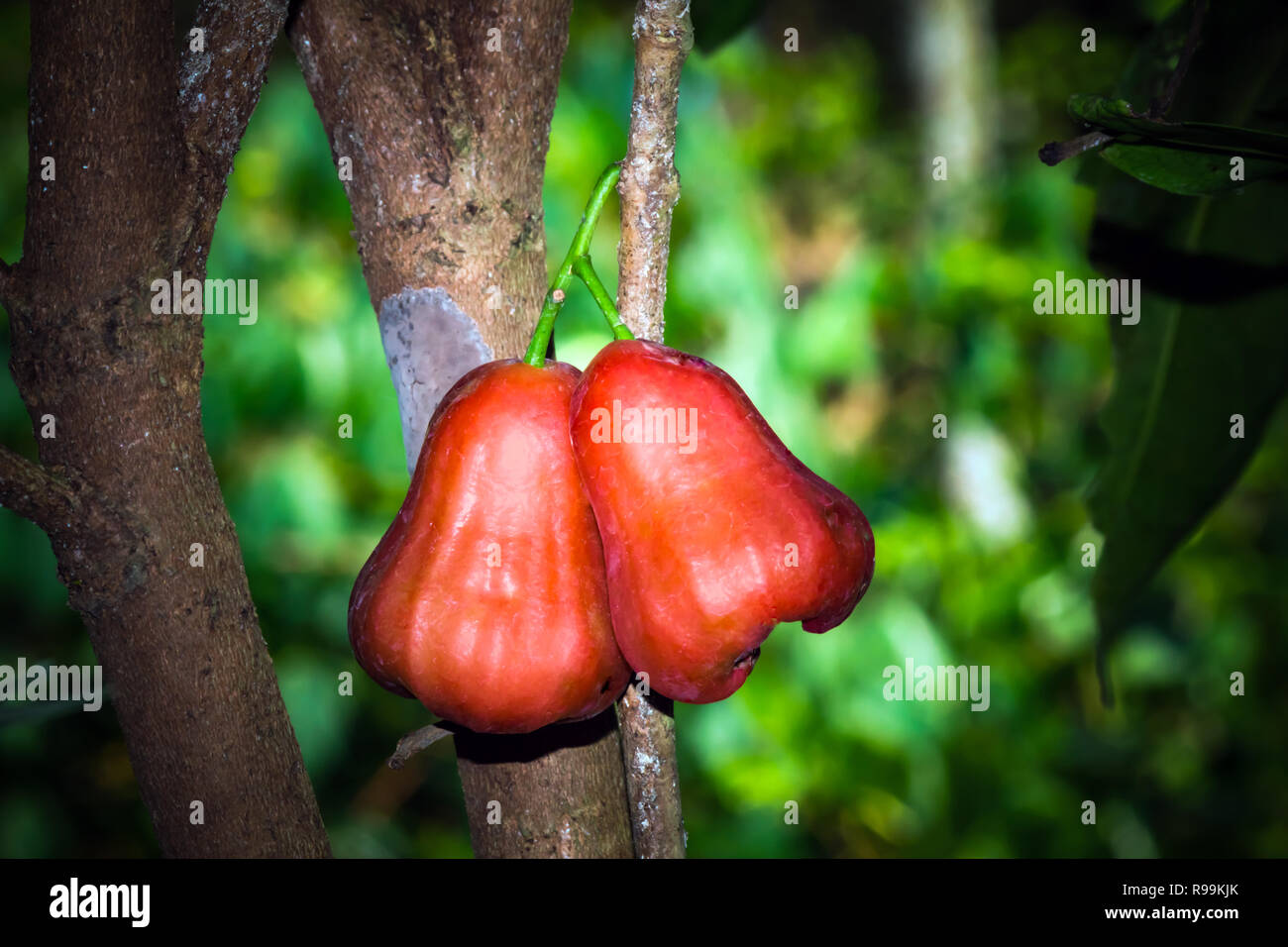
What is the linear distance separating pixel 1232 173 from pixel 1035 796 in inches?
35.2

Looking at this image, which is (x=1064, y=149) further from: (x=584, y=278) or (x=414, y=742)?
(x=414, y=742)

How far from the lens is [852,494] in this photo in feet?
4.25

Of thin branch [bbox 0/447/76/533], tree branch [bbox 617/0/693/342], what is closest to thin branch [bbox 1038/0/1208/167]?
tree branch [bbox 617/0/693/342]

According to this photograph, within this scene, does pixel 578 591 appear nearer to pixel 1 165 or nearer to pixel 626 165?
pixel 626 165

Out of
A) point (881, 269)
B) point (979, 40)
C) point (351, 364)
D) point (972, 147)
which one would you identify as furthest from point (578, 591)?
point (979, 40)

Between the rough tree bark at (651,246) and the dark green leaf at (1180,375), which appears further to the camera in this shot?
the dark green leaf at (1180,375)

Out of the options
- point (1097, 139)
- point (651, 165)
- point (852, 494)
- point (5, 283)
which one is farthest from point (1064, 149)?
point (852, 494)

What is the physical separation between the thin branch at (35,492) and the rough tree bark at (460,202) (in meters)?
0.14

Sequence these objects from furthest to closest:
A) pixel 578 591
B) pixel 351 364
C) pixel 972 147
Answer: pixel 972 147
pixel 351 364
pixel 578 591

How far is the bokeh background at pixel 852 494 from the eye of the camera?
3.53 feet

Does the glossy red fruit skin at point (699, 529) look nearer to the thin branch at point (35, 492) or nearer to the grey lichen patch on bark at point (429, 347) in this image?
the grey lichen patch on bark at point (429, 347)

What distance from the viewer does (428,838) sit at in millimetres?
1219

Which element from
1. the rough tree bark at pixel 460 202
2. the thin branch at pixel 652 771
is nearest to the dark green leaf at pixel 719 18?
the rough tree bark at pixel 460 202
